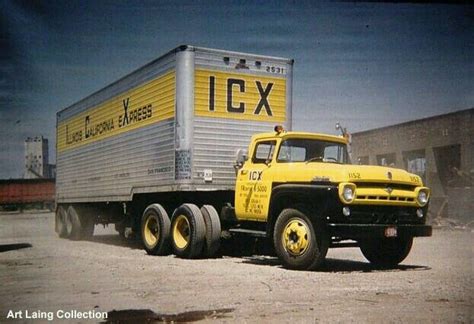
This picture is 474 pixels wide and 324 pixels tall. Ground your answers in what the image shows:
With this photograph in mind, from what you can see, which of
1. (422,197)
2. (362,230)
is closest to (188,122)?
(362,230)

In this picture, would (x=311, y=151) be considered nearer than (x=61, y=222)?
Yes

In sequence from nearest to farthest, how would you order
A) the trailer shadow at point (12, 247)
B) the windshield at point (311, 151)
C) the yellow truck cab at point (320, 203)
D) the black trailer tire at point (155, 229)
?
the yellow truck cab at point (320, 203) → the windshield at point (311, 151) → the black trailer tire at point (155, 229) → the trailer shadow at point (12, 247)

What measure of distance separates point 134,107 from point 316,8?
A: 600cm

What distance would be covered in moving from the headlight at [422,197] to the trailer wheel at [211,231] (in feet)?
11.3

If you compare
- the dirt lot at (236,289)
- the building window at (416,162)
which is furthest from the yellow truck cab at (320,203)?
the building window at (416,162)

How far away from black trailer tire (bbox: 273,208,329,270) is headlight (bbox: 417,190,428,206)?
167 cm

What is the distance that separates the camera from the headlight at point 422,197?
8.59m

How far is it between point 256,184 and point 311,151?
3.69 feet

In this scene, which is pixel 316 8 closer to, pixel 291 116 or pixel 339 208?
pixel 339 208

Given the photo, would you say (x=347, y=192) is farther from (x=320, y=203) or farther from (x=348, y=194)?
(x=320, y=203)

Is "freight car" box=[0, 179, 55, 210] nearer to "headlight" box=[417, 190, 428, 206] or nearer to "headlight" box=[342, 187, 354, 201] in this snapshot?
"headlight" box=[417, 190, 428, 206]

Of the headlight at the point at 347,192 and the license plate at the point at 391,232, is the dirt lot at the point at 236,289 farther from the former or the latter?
the headlight at the point at 347,192

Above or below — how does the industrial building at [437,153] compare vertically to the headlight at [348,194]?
above

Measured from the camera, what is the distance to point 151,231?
1147 cm
